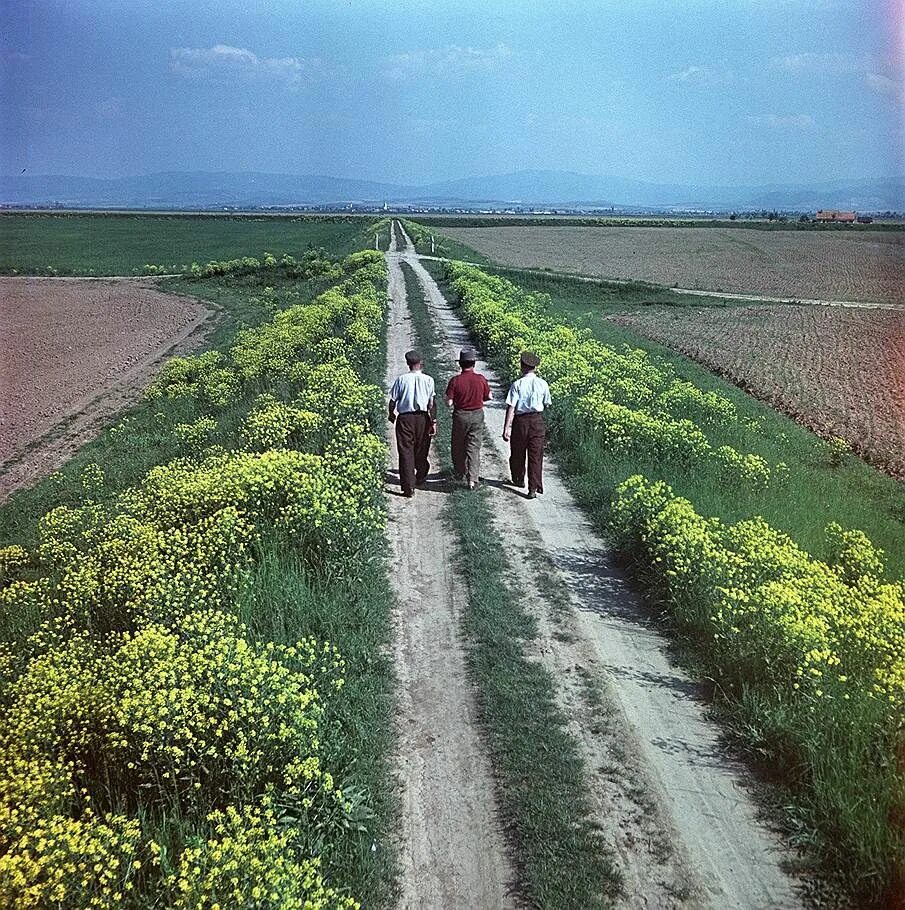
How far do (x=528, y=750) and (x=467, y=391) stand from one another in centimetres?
557

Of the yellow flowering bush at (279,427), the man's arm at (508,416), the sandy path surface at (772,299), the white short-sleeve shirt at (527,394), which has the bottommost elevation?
the yellow flowering bush at (279,427)

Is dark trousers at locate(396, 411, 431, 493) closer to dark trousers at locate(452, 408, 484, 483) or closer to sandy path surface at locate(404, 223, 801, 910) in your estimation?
dark trousers at locate(452, 408, 484, 483)

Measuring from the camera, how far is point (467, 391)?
32.7ft

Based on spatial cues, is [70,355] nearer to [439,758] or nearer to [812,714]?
[439,758]

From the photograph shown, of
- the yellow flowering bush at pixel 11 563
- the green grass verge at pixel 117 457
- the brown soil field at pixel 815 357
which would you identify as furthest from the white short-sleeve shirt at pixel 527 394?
the brown soil field at pixel 815 357

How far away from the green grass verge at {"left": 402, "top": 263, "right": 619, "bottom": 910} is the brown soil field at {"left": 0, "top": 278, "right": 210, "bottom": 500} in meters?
10.6

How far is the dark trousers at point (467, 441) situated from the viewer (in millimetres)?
10055

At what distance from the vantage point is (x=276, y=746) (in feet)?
15.0

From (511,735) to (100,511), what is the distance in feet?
21.7

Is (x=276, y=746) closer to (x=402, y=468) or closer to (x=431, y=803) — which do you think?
(x=431, y=803)

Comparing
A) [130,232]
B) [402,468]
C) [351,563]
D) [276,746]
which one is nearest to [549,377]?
[402,468]

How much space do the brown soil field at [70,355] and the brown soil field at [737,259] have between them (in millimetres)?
29073

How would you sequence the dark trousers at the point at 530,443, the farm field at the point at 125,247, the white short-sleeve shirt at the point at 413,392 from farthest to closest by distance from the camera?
the farm field at the point at 125,247 < the dark trousers at the point at 530,443 < the white short-sleeve shirt at the point at 413,392

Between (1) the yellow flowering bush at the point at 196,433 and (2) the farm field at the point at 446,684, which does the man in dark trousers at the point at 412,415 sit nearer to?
(2) the farm field at the point at 446,684
